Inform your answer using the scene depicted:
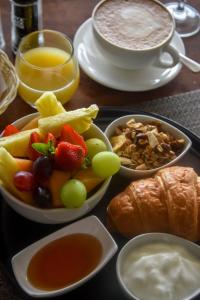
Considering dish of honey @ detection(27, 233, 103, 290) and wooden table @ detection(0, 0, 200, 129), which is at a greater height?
wooden table @ detection(0, 0, 200, 129)

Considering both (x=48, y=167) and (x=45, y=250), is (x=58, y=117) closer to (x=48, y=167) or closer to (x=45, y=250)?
(x=48, y=167)

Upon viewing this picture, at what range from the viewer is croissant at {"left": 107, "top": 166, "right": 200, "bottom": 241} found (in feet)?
3.36

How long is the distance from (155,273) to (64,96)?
466 mm

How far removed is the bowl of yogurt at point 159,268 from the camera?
0.95 meters

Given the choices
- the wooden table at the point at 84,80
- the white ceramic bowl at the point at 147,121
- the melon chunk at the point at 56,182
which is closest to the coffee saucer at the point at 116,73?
the wooden table at the point at 84,80

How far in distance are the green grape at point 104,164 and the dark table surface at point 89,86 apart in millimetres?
301

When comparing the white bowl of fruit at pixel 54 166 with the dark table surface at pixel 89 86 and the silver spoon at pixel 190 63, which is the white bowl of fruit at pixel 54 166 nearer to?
the dark table surface at pixel 89 86

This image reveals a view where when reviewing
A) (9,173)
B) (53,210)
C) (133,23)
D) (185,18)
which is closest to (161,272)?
(53,210)

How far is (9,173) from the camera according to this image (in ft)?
3.21

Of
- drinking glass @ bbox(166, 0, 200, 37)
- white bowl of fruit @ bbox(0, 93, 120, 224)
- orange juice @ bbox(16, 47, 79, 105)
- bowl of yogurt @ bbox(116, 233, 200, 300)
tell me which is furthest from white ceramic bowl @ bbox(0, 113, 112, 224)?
drinking glass @ bbox(166, 0, 200, 37)

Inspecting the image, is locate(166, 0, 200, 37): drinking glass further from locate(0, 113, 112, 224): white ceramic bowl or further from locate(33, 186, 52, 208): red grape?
locate(33, 186, 52, 208): red grape

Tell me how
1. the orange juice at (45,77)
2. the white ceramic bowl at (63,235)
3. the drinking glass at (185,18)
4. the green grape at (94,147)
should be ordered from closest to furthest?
the white ceramic bowl at (63,235) → the green grape at (94,147) → the orange juice at (45,77) → the drinking glass at (185,18)

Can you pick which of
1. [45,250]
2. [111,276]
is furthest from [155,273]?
[45,250]

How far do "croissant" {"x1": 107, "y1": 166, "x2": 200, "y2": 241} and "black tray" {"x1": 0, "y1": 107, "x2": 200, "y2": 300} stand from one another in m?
0.04
